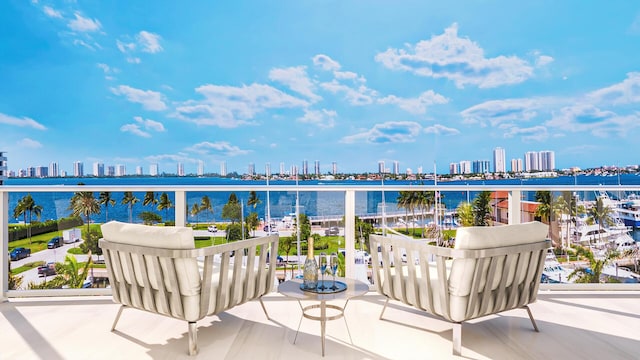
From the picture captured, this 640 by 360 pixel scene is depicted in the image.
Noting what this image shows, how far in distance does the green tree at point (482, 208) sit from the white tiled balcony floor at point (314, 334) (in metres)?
0.89

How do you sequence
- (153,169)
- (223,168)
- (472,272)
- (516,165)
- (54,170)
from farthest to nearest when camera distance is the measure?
(153,169) < (54,170) < (223,168) < (516,165) < (472,272)

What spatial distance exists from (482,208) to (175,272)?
2.94 metres

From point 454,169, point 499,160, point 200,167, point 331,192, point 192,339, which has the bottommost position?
point 192,339

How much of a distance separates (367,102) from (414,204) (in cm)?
1886

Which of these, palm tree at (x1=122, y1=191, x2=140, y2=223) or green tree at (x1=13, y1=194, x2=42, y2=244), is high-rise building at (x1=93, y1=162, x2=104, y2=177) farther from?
palm tree at (x1=122, y1=191, x2=140, y2=223)

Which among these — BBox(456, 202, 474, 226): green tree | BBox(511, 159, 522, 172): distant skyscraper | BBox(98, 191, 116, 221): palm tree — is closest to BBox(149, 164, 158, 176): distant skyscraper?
BBox(511, 159, 522, 172): distant skyscraper

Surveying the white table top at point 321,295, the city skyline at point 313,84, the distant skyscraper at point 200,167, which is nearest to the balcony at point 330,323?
the white table top at point 321,295

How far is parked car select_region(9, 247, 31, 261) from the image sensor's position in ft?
12.3

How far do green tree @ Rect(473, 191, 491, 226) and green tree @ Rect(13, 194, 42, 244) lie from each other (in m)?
4.19

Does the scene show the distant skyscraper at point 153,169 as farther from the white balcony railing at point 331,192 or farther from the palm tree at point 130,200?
the palm tree at point 130,200

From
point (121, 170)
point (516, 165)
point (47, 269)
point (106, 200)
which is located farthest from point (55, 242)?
point (121, 170)

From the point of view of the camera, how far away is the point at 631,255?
394 cm

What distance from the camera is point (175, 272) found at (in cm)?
246

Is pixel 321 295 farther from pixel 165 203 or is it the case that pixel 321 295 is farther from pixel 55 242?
pixel 55 242
